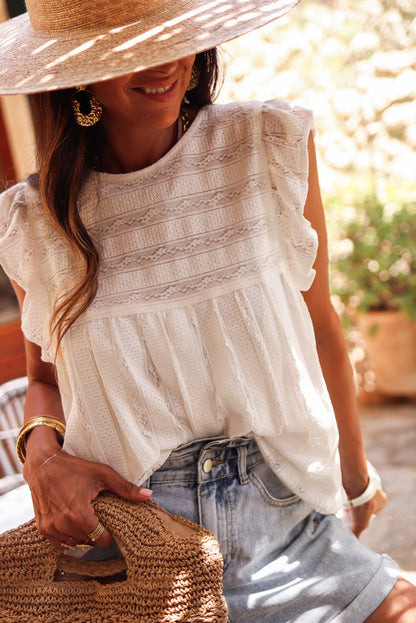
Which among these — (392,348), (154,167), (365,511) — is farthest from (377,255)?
(154,167)

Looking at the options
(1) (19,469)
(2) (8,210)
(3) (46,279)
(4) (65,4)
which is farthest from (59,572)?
(1) (19,469)

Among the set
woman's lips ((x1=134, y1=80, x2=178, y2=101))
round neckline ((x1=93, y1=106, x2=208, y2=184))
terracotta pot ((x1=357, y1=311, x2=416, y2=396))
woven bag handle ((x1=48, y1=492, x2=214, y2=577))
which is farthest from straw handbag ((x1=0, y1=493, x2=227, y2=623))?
terracotta pot ((x1=357, y1=311, x2=416, y2=396))

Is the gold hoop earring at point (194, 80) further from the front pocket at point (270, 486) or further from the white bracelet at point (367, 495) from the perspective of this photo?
the white bracelet at point (367, 495)

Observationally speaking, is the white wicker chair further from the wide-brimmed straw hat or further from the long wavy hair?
the wide-brimmed straw hat

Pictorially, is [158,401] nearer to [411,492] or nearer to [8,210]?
[8,210]

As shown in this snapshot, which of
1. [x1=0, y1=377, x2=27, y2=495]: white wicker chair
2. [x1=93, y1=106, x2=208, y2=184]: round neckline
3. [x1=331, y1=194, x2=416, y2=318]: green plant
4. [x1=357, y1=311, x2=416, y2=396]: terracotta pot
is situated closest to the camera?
[x1=93, y1=106, x2=208, y2=184]: round neckline

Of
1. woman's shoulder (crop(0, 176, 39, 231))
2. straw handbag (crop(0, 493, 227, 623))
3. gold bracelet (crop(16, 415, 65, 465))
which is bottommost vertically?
straw handbag (crop(0, 493, 227, 623))

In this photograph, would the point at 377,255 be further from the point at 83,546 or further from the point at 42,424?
the point at 83,546

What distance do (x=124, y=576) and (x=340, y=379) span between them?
0.66 meters

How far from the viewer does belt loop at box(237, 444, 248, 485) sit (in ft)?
4.67

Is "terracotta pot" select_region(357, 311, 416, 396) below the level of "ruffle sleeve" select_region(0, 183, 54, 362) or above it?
below

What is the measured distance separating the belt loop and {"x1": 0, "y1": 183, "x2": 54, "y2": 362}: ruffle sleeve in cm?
44

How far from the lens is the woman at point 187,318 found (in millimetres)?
1382

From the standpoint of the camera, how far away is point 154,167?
4.93 feet
